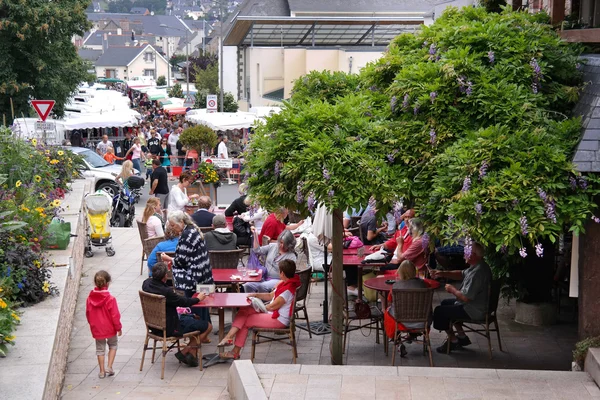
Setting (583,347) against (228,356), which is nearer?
(583,347)

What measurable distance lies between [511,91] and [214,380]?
4555 millimetres

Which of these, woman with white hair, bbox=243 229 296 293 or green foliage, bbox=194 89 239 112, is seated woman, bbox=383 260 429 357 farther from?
green foliage, bbox=194 89 239 112

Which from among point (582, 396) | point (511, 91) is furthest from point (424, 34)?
point (582, 396)

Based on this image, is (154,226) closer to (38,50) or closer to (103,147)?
(103,147)

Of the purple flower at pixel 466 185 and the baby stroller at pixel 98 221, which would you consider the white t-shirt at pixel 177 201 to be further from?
the purple flower at pixel 466 185

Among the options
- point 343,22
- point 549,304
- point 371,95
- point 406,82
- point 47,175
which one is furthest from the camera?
point 343,22

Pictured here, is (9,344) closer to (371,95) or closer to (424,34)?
(371,95)

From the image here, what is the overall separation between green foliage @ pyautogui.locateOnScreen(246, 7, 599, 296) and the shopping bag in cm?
400

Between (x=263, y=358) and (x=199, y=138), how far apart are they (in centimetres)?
1879

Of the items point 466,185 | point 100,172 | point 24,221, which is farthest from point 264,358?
point 100,172

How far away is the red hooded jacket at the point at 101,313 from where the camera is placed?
9891mm

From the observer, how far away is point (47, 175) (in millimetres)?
15555

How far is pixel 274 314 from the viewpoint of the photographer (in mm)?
10336

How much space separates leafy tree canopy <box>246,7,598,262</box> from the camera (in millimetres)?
8180
